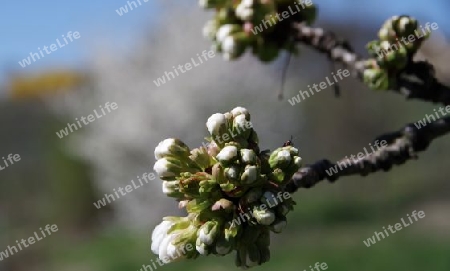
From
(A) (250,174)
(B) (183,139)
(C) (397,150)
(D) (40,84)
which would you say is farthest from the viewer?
(D) (40,84)

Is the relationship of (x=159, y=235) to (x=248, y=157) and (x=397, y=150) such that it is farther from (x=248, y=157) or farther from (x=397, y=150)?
(x=397, y=150)

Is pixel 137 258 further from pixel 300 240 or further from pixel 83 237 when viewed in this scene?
A: pixel 83 237

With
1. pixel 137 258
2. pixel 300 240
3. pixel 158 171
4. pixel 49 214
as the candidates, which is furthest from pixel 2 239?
pixel 158 171

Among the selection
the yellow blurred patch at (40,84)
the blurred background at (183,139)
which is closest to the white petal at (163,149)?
the blurred background at (183,139)

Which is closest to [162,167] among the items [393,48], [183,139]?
[393,48]

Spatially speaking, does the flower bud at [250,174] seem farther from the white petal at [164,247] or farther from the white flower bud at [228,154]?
the white petal at [164,247]

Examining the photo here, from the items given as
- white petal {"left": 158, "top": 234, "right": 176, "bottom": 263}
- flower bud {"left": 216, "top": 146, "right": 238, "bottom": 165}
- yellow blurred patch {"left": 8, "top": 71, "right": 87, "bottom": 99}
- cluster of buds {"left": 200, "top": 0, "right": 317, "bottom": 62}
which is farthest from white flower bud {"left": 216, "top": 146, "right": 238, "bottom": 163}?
yellow blurred patch {"left": 8, "top": 71, "right": 87, "bottom": 99}

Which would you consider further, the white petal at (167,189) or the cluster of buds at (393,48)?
the cluster of buds at (393,48)
